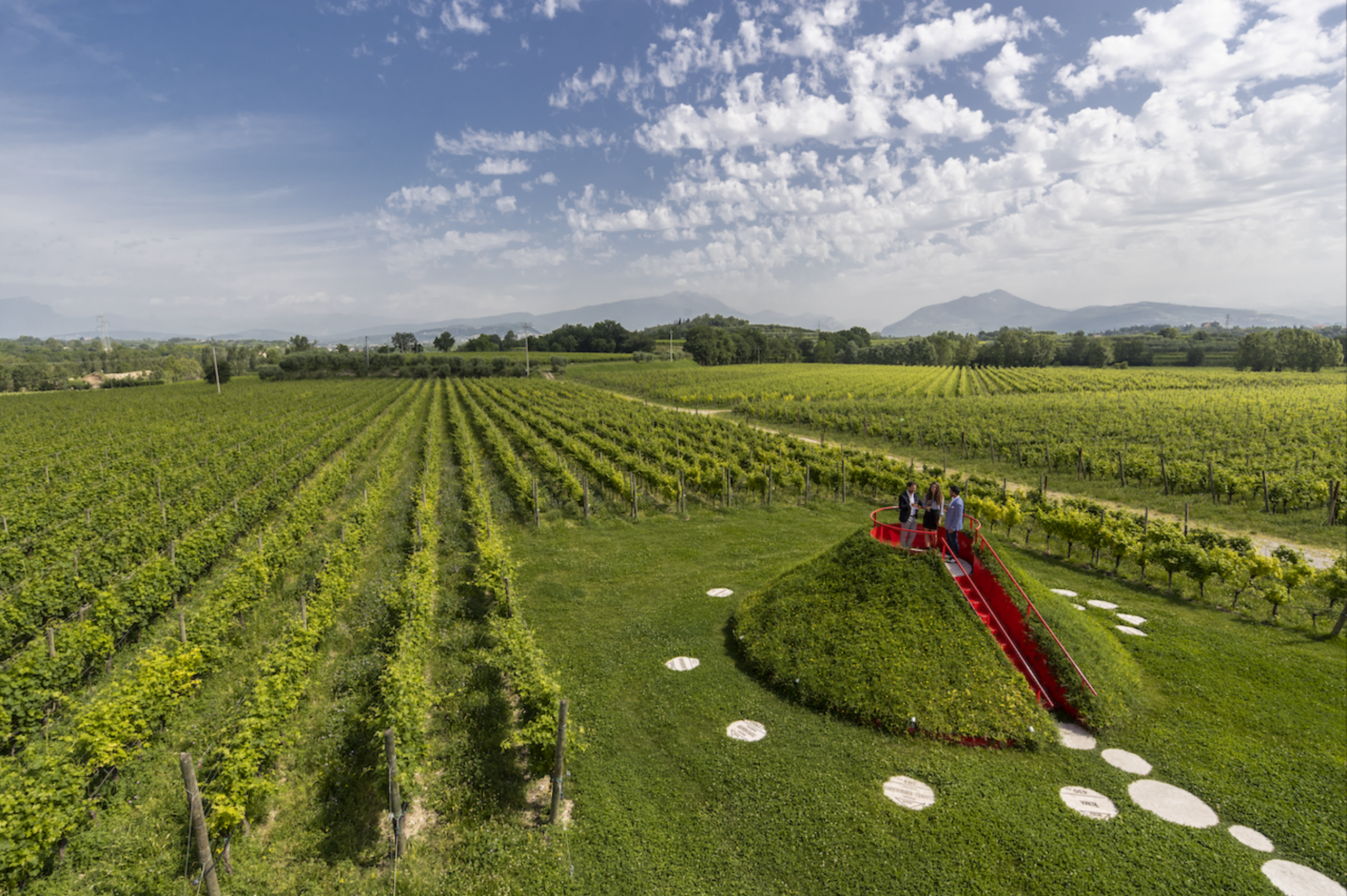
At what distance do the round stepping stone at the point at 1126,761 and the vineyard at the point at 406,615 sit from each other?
2.86 feet

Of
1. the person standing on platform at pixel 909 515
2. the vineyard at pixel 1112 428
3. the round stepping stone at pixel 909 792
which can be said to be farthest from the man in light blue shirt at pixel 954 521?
the vineyard at pixel 1112 428

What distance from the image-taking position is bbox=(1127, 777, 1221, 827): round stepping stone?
751 centimetres

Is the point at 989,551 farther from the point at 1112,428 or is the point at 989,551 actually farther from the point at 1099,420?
the point at 1099,420

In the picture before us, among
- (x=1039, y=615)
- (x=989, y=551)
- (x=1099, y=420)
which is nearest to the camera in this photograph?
(x=1039, y=615)

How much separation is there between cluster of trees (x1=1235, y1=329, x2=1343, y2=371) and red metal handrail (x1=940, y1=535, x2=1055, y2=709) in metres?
130

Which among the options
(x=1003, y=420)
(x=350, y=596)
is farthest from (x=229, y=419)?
(x=1003, y=420)

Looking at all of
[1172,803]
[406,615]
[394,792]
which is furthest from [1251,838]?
[406,615]

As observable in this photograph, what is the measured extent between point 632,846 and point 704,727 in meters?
2.58

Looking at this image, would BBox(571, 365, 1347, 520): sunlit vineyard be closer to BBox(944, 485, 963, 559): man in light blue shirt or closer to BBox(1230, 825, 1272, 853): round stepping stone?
BBox(944, 485, 963, 559): man in light blue shirt

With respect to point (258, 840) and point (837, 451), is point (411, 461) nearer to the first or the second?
point (837, 451)

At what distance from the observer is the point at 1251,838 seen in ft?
23.7

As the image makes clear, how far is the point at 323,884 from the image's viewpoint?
6.71m

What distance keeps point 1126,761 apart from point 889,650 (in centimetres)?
361

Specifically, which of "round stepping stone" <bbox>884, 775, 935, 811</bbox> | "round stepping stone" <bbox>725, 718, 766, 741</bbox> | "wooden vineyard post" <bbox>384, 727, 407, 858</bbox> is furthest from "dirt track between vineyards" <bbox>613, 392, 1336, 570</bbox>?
"wooden vineyard post" <bbox>384, 727, 407, 858</bbox>
